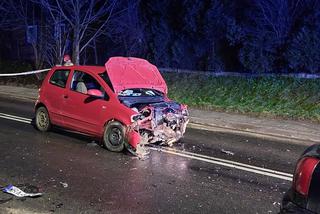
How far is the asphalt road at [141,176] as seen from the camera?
5391 millimetres

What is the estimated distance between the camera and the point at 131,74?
8.65m

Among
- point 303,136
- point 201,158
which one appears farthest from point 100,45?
point 201,158

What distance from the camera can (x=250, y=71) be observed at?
16.6 m

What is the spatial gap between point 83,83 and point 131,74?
3.38ft

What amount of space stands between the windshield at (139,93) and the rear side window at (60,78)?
1.62m

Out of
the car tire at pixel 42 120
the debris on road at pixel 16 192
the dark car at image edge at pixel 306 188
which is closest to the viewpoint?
the dark car at image edge at pixel 306 188

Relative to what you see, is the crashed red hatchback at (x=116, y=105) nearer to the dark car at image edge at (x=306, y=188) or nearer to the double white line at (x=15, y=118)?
the double white line at (x=15, y=118)

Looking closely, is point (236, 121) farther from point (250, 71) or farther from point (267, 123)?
point (250, 71)

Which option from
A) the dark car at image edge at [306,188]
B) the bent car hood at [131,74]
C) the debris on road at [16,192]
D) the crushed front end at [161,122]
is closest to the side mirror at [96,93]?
the bent car hood at [131,74]

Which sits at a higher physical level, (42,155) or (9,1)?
(9,1)

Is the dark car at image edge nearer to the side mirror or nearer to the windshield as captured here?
the windshield

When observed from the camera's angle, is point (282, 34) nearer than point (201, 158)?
No

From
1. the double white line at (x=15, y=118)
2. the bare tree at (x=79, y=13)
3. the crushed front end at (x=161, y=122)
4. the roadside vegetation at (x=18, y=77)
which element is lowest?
the roadside vegetation at (x=18, y=77)

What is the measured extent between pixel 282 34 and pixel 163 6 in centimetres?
619
